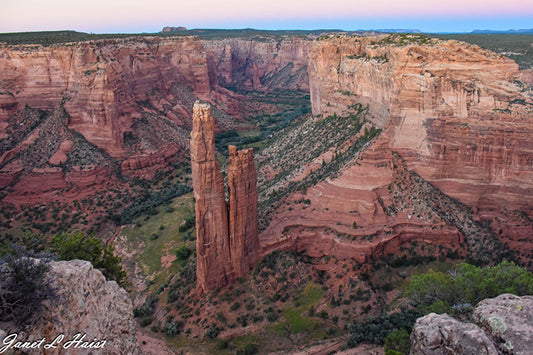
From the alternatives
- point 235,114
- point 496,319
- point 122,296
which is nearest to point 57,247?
point 122,296

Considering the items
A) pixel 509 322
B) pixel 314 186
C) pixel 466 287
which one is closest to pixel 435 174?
pixel 314 186

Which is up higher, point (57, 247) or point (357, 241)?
point (57, 247)

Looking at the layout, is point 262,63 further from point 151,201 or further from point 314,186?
point 314,186

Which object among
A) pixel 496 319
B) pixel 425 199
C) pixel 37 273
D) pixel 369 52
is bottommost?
pixel 425 199

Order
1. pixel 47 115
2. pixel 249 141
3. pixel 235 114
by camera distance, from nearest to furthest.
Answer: pixel 47 115
pixel 249 141
pixel 235 114

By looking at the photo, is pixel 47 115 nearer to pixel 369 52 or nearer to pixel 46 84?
pixel 46 84
